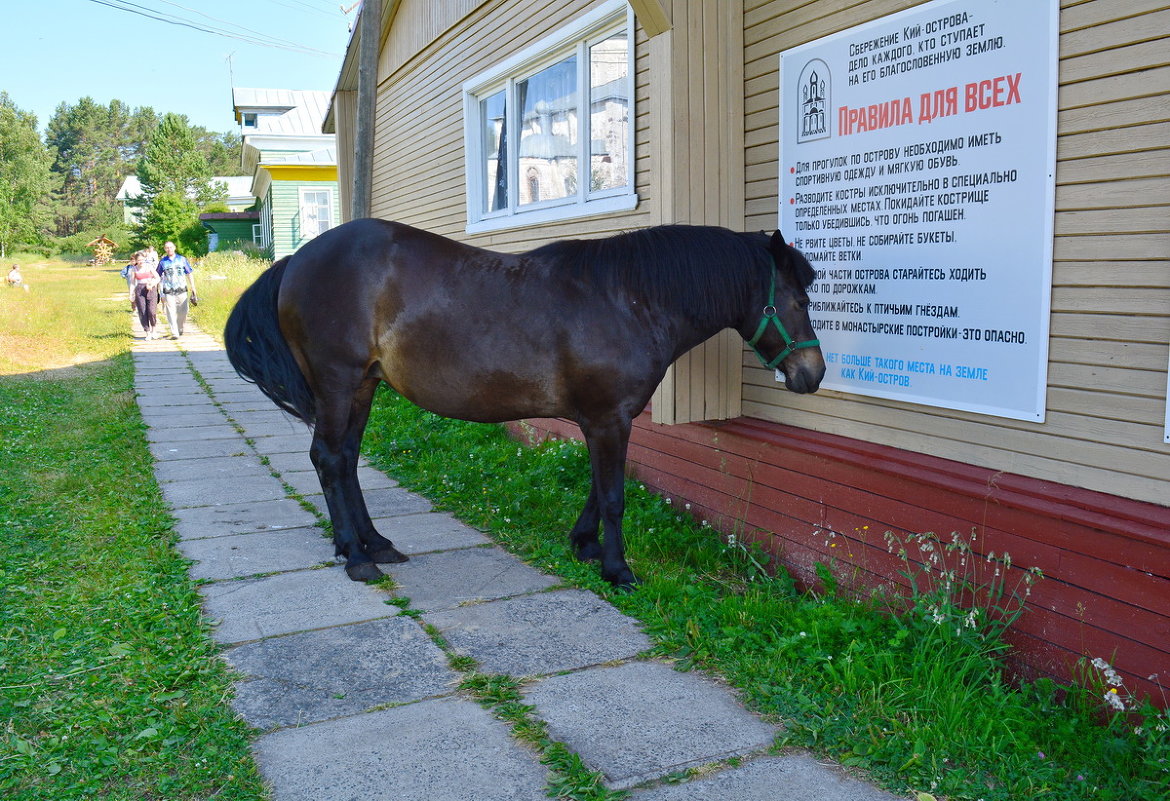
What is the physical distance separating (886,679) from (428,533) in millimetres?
2930

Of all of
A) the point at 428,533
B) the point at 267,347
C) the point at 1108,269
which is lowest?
the point at 428,533

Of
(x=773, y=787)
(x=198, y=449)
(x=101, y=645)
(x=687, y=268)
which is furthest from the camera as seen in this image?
(x=198, y=449)

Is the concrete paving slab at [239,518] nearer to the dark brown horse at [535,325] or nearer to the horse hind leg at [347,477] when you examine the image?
the horse hind leg at [347,477]

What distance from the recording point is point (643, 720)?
10.0ft

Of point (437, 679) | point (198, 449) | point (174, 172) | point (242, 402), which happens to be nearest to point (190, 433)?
point (198, 449)

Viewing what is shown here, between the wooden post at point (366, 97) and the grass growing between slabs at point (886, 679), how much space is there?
663 centimetres

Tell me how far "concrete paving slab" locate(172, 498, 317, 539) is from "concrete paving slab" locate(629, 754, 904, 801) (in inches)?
138

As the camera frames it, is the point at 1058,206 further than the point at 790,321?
No

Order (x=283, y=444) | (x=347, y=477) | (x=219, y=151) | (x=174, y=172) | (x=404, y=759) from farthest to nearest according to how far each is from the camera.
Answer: (x=219, y=151), (x=174, y=172), (x=283, y=444), (x=347, y=477), (x=404, y=759)

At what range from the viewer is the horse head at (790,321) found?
4.09 m

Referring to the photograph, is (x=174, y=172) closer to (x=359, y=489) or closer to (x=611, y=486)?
(x=359, y=489)

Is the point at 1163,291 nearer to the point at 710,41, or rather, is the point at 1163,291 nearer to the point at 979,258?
the point at 979,258

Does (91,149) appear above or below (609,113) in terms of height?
above

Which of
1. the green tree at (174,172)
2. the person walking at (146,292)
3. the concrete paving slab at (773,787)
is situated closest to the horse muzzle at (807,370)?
the concrete paving slab at (773,787)
